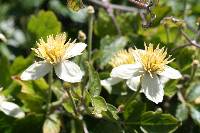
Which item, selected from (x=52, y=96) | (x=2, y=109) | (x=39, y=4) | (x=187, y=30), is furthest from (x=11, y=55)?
(x=187, y=30)

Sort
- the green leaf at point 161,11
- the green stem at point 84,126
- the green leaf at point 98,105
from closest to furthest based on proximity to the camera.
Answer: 1. the green leaf at point 98,105
2. the green stem at point 84,126
3. the green leaf at point 161,11

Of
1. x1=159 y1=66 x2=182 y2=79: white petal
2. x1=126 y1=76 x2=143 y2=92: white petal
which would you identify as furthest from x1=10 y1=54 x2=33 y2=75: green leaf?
x1=159 y1=66 x2=182 y2=79: white petal

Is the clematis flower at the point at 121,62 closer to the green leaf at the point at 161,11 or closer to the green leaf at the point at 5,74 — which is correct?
the green leaf at the point at 161,11

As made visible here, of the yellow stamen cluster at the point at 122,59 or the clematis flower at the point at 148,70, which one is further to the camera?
the yellow stamen cluster at the point at 122,59

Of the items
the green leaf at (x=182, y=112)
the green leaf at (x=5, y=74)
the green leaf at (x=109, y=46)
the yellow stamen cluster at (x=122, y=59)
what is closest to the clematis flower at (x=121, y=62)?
the yellow stamen cluster at (x=122, y=59)

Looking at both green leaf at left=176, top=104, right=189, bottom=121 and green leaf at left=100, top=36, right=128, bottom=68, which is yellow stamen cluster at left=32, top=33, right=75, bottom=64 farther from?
green leaf at left=176, top=104, right=189, bottom=121

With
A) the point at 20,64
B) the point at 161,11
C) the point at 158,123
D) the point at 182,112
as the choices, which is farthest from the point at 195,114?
the point at 20,64

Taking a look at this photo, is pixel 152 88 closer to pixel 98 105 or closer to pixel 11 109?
pixel 98 105
